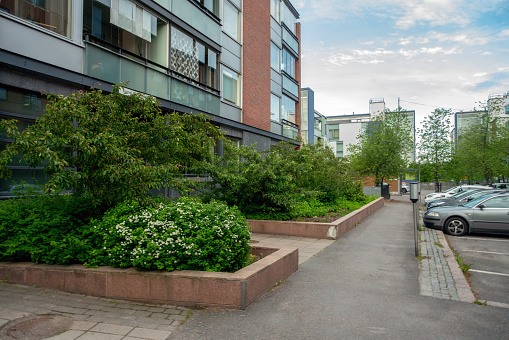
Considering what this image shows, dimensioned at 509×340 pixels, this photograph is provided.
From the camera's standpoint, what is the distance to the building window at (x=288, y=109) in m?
26.6

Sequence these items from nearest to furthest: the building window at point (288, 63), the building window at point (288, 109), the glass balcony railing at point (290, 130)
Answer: the glass balcony railing at point (290, 130) → the building window at point (288, 109) → the building window at point (288, 63)

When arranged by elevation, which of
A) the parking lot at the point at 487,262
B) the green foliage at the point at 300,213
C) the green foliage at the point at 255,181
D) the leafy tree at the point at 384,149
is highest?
the leafy tree at the point at 384,149

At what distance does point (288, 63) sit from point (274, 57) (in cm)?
353

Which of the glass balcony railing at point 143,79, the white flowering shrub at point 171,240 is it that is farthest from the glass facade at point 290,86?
the white flowering shrub at point 171,240

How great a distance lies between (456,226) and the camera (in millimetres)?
12414

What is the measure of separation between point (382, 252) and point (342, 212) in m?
5.24

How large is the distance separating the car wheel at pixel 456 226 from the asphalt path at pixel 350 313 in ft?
20.5

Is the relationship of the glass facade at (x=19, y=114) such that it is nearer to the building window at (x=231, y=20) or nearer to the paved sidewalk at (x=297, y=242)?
the paved sidewalk at (x=297, y=242)

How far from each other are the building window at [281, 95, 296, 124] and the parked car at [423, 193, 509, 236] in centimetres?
1503

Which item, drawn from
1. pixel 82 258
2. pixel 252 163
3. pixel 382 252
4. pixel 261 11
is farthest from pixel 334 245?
pixel 261 11

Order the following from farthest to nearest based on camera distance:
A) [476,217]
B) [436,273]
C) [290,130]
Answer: [290,130]
[476,217]
[436,273]

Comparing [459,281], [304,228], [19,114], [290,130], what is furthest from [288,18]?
[459,281]

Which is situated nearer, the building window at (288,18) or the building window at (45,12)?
the building window at (45,12)

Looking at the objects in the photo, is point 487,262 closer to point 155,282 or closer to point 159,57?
point 155,282
